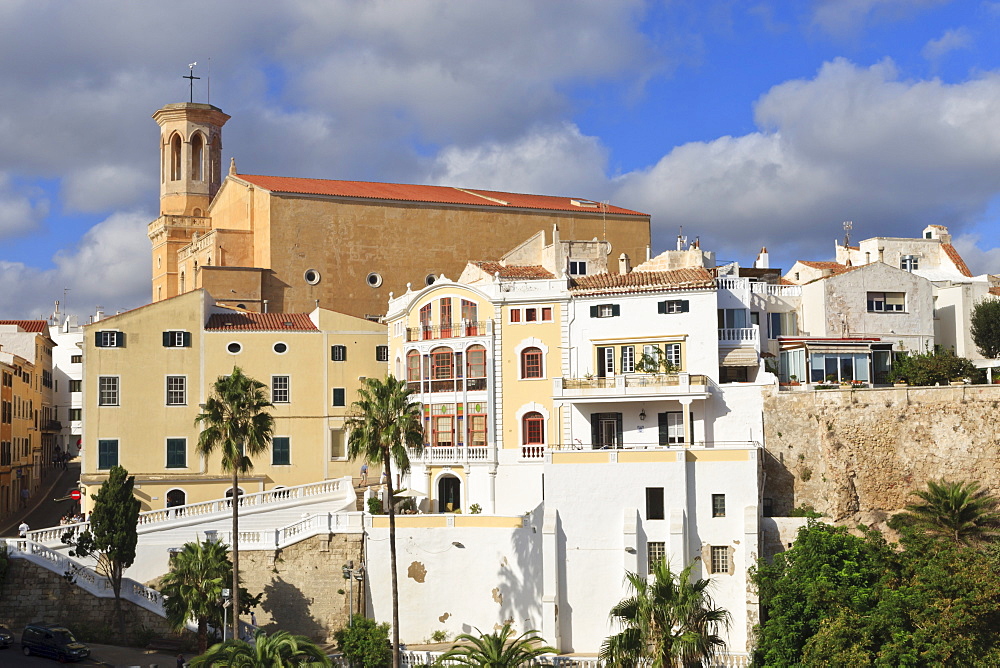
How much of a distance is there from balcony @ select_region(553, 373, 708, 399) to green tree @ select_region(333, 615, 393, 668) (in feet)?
44.0

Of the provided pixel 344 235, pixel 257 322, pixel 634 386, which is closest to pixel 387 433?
pixel 634 386

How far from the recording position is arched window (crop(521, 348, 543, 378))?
5538cm

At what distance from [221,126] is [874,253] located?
149 ft

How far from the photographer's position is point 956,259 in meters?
70.9

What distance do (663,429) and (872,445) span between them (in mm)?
8880

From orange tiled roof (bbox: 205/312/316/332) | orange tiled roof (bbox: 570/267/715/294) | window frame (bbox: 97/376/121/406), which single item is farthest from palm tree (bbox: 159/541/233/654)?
orange tiled roof (bbox: 570/267/715/294)

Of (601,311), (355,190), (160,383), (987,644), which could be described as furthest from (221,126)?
(987,644)

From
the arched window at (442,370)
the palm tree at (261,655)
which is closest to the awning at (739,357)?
the arched window at (442,370)

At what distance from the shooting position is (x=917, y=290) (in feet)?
193

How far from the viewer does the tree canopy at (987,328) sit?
59.5 metres

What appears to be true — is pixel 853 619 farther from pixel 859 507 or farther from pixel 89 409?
pixel 89 409

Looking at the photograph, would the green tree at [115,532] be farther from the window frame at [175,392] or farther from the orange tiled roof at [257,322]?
the orange tiled roof at [257,322]

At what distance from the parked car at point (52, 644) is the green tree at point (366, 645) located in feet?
31.0

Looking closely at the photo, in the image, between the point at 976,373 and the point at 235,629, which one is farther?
the point at 976,373
